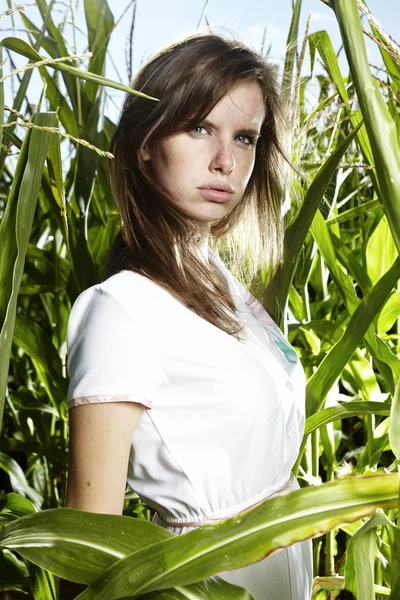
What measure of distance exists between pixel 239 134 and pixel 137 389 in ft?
1.03

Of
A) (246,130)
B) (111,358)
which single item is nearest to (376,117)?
(111,358)

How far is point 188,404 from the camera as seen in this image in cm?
57

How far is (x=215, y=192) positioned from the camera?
2.21 ft

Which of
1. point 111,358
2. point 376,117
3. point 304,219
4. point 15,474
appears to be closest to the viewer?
point 376,117

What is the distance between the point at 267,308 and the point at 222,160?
0.74 feet

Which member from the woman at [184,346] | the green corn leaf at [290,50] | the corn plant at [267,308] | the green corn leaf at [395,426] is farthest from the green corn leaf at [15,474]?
the green corn leaf at [395,426]

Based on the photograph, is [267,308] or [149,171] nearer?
[149,171]

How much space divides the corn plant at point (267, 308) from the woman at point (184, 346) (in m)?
0.06

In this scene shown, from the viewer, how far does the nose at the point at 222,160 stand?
2.19ft

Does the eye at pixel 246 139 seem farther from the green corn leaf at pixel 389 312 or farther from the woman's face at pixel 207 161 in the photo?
the green corn leaf at pixel 389 312

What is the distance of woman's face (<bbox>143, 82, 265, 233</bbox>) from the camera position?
67cm

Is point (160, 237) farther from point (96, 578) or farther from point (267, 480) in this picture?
point (96, 578)

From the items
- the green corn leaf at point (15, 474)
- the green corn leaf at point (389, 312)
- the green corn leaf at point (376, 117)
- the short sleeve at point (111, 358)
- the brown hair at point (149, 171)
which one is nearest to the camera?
the green corn leaf at point (376, 117)

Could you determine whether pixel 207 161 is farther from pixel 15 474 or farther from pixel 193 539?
pixel 15 474
